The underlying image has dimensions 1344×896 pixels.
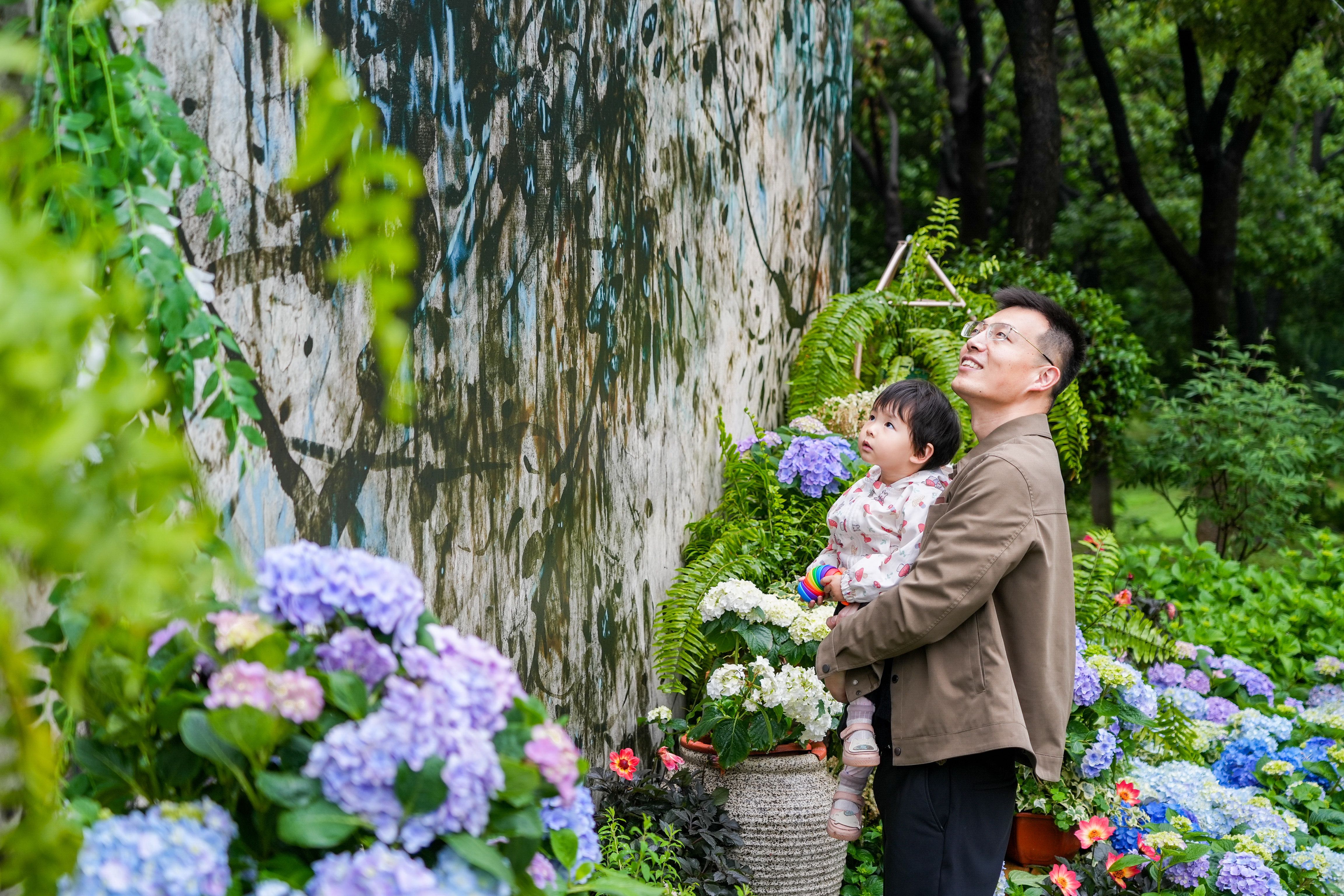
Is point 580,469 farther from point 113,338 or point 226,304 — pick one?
point 113,338

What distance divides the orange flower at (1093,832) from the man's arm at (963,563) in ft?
4.77

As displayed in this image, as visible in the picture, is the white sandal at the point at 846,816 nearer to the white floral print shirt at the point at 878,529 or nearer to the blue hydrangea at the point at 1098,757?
the white floral print shirt at the point at 878,529

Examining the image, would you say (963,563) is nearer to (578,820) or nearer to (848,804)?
(848,804)

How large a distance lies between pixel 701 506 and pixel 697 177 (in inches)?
46.5

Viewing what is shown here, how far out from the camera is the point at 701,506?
413cm

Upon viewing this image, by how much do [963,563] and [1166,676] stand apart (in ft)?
9.98

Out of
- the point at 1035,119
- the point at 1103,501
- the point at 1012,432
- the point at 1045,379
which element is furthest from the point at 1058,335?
the point at 1103,501

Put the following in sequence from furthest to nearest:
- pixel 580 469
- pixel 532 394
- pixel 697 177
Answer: pixel 697 177, pixel 580 469, pixel 532 394

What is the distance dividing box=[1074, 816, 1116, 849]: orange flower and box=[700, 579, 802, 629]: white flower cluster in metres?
1.11

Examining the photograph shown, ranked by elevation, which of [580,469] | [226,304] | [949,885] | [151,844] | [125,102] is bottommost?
[949,885]

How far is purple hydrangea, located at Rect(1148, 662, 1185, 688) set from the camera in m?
4.78

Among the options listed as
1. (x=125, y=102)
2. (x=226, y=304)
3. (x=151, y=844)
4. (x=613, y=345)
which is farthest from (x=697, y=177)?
(x=151, y=844)

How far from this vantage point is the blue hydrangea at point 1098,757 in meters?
3.49

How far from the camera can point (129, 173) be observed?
130cm
